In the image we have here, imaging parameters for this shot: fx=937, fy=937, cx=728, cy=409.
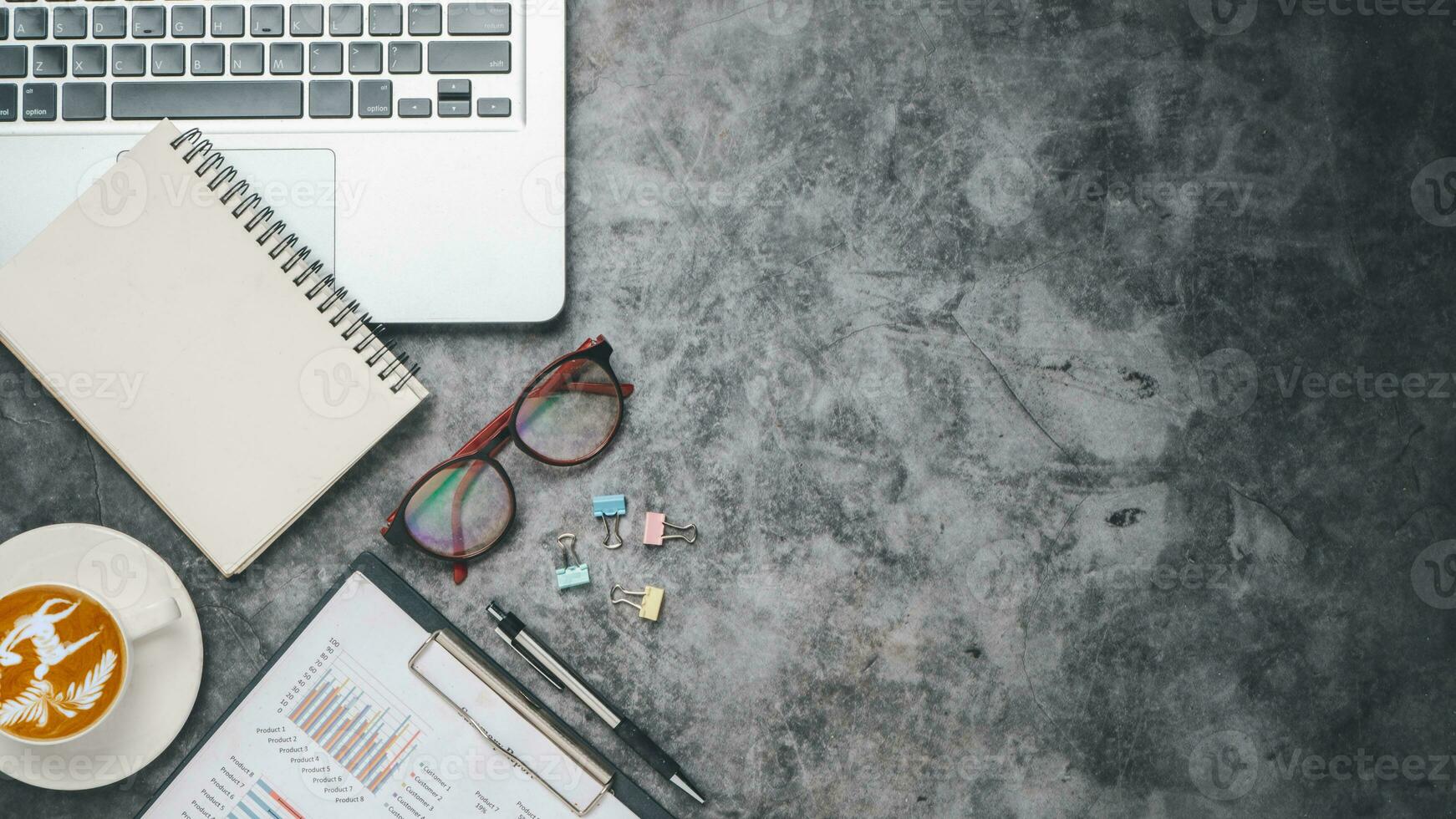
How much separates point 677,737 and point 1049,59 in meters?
0.80

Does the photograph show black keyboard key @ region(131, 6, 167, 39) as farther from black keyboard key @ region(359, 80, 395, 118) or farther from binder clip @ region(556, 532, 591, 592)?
binder clip @ region(556, 532, 591, 592)

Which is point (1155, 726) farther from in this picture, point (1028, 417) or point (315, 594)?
point (315, 594)

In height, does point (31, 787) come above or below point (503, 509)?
below

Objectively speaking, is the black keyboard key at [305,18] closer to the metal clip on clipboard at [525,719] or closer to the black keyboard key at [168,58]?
the black keyboard key at [168,58]

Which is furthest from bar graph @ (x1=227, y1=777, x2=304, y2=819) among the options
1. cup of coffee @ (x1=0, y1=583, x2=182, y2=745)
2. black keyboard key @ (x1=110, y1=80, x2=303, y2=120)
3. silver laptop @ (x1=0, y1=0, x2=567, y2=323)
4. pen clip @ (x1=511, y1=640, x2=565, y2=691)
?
black keyboard key @ (x1=110, y1=80, x2=303, y2=120)

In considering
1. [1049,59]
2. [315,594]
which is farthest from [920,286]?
[315,594]

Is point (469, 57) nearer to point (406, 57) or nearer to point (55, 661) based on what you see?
point (406, 57)

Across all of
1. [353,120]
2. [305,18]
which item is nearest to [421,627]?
[353,120]

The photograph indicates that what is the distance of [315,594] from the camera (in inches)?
37.6

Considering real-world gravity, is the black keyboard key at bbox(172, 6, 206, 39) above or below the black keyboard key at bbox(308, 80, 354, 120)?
above

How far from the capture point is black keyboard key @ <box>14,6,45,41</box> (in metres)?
0.88

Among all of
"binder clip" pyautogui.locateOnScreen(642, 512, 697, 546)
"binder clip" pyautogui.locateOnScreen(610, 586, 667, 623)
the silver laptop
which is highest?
the silver laptop

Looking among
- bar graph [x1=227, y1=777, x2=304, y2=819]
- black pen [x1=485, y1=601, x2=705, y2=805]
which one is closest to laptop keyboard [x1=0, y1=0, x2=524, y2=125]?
black pen [x1=485, y1=601, x2=705, y2=805]

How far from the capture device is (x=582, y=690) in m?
0.94
